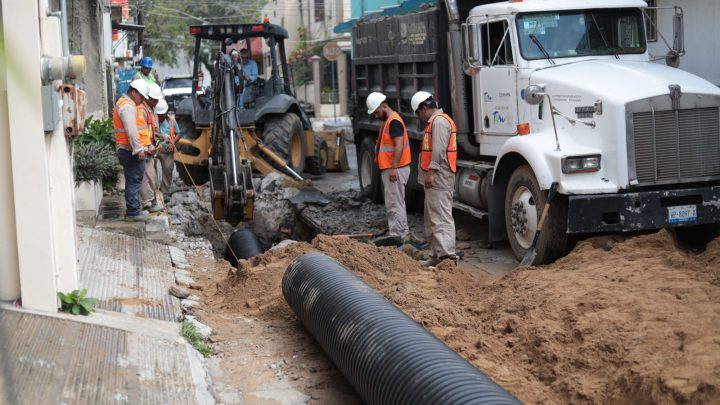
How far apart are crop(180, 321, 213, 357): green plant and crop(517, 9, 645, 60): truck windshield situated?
16.8ft

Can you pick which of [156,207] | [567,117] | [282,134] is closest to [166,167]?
[282,134]

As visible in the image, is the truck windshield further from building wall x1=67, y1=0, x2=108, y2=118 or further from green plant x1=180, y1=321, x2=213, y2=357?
building wall x1=67, y1=0, x2=108, y2=118

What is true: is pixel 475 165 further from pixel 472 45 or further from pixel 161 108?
pixel 161 108

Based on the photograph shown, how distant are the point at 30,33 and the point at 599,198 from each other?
5.23 meters

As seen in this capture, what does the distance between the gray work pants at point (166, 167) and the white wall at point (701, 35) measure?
7.44m

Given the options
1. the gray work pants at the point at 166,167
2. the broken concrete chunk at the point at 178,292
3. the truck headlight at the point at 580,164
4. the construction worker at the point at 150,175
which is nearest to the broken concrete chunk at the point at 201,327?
the broken concrete chunk at the point at 178,292

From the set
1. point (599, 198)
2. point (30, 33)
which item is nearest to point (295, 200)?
point (599, 198)

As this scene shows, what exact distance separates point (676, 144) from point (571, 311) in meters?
3.19

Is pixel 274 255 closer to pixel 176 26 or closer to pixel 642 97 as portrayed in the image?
pixel 642 97

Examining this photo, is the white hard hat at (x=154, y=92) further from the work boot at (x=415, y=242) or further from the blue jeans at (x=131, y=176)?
the work boot at (x=415, y=242)

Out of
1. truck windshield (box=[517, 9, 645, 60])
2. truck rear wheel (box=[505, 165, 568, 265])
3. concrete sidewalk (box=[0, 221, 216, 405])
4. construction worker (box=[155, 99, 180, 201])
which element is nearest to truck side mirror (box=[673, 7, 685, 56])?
truck windshield (box=[517, 9, 645, 60])

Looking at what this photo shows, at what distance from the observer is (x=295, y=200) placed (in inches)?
514

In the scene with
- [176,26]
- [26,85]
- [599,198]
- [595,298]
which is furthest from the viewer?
[176,26]

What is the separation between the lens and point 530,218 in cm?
910
